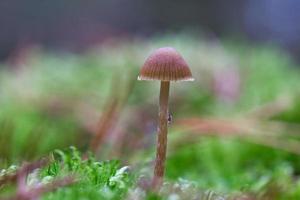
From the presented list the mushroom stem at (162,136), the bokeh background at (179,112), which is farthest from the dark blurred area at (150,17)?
the mushroom stem at (162,136)

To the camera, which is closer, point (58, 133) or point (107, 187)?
point (107, 187)

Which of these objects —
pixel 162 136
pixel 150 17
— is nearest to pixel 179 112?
pixel 162 136

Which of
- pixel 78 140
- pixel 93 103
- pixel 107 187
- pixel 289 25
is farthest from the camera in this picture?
pixel 289 25

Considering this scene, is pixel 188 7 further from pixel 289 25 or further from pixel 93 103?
pixel 93 103

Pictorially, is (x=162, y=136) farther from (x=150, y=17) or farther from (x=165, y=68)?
(x=150, y=17)

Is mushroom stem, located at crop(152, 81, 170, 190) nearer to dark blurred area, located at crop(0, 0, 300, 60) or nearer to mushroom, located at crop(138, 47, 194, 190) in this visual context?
mushroom, located at crop(138, 47, 194, 190)

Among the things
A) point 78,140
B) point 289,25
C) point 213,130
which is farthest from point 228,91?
point 289,25

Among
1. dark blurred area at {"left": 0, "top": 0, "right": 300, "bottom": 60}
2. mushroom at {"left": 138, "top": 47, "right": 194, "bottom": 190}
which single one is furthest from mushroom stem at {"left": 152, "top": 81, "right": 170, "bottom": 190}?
dark blurred area at {"left": 0, "top": 0, "right": 300, "bottom": 60}
